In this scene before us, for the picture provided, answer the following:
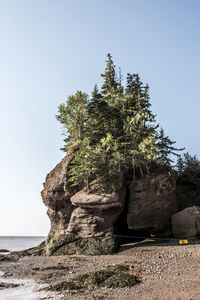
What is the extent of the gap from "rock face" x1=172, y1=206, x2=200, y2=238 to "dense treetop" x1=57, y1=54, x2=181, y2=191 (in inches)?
199

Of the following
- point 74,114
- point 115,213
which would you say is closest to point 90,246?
point 115,213

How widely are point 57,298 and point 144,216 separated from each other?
14.0 metres

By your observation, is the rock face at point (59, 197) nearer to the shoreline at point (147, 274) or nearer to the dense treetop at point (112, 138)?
the dense treetop at point (112, 138)

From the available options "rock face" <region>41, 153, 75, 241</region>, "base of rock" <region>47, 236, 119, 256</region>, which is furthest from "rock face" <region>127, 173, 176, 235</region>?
"rock face" <region>41, 153, 75, 241</region>

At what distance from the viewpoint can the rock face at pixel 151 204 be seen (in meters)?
22.3

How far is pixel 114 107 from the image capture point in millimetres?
28516

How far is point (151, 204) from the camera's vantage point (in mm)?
22500

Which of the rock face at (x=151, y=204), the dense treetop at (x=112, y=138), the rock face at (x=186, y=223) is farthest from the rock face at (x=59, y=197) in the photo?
the rock face at (x=186, y=223)

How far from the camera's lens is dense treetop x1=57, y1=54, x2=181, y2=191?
75.7 feet

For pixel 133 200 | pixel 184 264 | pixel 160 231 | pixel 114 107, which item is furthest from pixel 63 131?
pixel 184 264

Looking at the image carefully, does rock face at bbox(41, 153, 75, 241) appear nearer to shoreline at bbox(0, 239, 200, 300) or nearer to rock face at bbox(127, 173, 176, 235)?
rock face at bbox(127, 173, 176, 235)

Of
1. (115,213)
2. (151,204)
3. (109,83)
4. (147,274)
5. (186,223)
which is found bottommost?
(147,274)

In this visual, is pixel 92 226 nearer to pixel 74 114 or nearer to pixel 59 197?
pixel 59 197

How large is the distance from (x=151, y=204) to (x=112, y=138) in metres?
8.22
